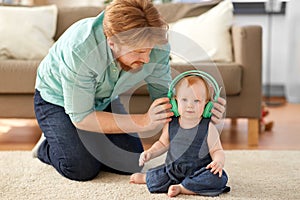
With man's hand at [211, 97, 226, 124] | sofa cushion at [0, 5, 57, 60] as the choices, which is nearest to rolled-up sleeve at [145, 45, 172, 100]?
man's hand at [211, 97, 226, 124]

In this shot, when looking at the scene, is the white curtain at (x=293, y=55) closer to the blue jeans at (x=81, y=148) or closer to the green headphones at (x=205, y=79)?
the blue jeans at (x=81, y=148)

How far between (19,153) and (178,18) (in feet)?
4.35

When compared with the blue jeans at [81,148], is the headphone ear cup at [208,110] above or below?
above

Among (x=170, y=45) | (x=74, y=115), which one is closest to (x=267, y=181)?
(x=170, y=45)

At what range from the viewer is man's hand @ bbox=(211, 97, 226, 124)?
6.07ft

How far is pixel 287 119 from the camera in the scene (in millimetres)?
3643

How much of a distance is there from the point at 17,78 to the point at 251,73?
45.8 inches

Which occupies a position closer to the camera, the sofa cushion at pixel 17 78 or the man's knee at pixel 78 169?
the man's knee at pixel 78 169

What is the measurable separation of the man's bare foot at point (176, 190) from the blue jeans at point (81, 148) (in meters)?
0.32

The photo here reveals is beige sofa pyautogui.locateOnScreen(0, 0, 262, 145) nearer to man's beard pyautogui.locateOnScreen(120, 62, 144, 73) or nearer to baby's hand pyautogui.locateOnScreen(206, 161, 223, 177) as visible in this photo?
man's beard pyautogui.locateOnScreen(120, 62, 144, 73)

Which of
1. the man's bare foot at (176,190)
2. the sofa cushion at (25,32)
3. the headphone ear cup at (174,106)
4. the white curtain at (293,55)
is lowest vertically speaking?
the white curtain at (293,55)

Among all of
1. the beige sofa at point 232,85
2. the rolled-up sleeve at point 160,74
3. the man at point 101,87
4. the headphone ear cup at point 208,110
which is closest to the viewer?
the man at point 101,87

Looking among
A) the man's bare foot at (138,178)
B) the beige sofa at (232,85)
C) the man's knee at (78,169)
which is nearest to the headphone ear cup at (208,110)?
the man's bare foot at (138,178)

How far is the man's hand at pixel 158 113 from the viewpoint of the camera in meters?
1.85
